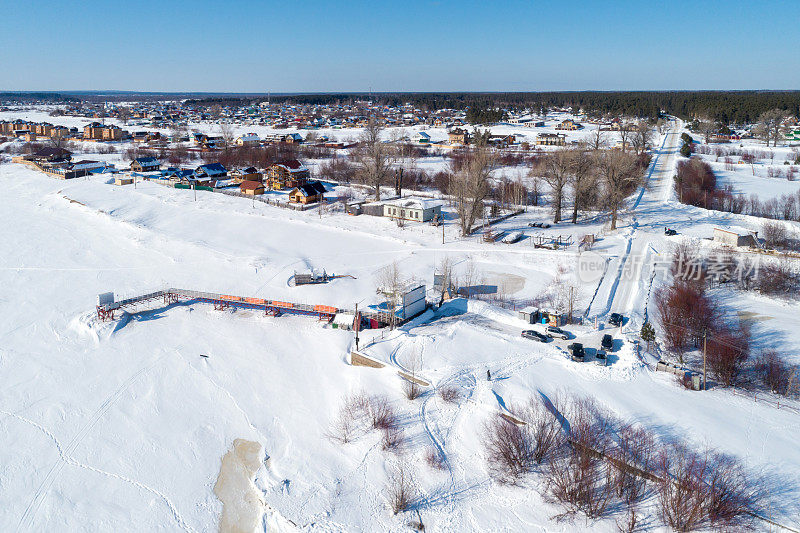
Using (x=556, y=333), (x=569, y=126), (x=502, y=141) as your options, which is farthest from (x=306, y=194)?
(x=569, y=126)

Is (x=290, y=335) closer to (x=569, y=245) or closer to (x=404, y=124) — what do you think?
(x=569, y=245)

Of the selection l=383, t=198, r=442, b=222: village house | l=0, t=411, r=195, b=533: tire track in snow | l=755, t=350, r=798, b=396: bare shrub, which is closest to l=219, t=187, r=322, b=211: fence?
l=383, t=198, r=442, b=222: village house

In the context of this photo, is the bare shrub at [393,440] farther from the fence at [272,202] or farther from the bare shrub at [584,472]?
the fence at [272,202]

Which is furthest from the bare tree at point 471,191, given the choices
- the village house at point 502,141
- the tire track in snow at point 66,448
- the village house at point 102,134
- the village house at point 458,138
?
the village house at point 102,134

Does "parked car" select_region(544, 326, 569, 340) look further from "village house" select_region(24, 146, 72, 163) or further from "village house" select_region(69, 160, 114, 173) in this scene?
"village house" select_region(24, 146, 72, 163)

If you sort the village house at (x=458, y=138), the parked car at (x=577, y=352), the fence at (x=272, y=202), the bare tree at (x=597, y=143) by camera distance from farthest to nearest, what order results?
the village house at (x=458, y=138) → the bare tree at (x=597, y=143) → the fence at (x=272, y=202) → the parked car at (x=577, y=352)

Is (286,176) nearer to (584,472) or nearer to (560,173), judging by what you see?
(560,173)
